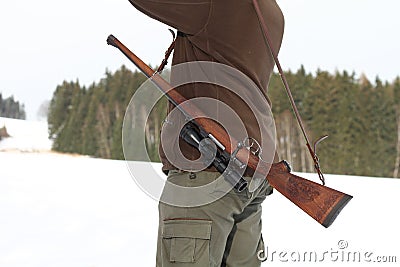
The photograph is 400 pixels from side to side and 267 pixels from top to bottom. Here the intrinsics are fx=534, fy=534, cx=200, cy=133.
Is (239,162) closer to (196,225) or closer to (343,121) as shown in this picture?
(196,225)

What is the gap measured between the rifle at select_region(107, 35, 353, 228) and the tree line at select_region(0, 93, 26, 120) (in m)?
7.79

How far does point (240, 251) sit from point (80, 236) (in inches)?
70.2

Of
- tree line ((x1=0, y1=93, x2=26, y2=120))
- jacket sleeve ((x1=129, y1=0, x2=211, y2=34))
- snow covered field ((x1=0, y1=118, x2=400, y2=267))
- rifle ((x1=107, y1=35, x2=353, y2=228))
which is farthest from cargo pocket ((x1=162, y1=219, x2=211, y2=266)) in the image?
tree line ((x1=0, y1=93, x2=26, y2=120))

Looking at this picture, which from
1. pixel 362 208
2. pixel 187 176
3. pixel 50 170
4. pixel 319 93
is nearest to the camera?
pixel 187 176

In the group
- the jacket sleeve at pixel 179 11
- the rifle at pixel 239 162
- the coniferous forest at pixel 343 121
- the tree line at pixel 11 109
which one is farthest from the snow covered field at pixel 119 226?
the tree line at pixel 11 109

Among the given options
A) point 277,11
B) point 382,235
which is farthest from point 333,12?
point 277,11

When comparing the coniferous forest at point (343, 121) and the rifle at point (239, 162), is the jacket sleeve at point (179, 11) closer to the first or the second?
the rifle at point (239, 162)

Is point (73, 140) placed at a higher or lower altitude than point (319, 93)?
lower

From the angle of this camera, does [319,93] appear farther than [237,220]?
Yes

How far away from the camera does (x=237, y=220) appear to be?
3.71 ft

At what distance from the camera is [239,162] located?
3.39 ft

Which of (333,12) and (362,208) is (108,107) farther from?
(362,208)

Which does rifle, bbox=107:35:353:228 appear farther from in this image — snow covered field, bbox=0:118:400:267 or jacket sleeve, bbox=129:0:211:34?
snow covered field, bbox=0:118:400:267

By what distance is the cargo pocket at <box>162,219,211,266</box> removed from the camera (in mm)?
994
